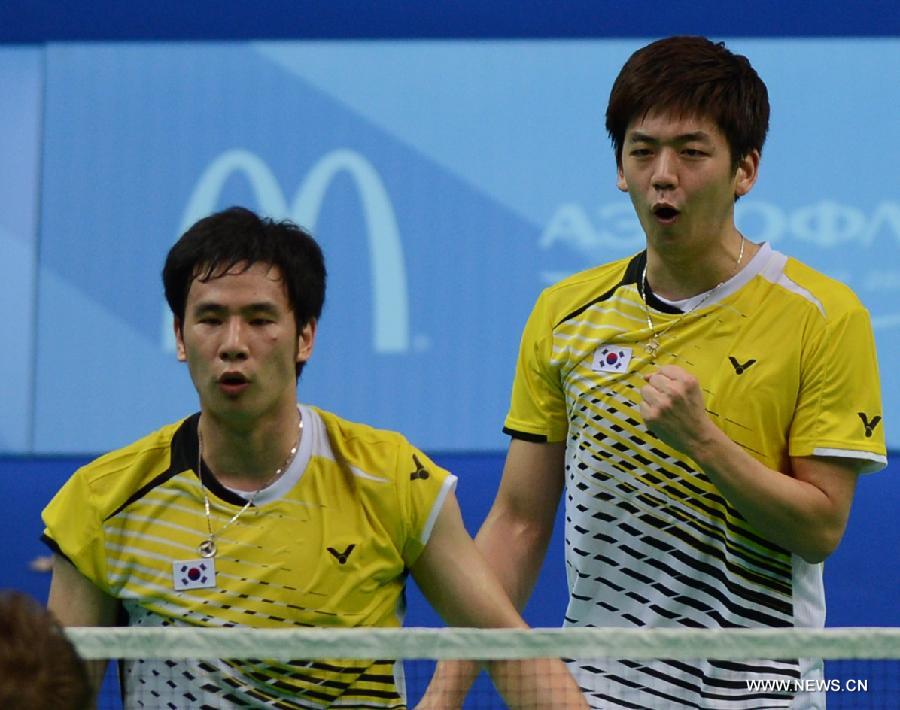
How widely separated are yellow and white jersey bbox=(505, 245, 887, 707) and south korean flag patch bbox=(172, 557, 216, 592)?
2.65 feet

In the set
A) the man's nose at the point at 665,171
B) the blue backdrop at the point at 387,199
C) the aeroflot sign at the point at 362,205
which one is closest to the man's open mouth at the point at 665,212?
the man's nose at the point at 665,171

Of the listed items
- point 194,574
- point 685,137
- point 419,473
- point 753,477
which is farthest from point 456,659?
point 685,137

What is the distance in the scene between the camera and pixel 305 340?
11.1ft

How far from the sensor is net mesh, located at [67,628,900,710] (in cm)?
287

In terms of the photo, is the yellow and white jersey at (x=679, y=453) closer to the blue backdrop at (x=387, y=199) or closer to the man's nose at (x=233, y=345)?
the man's nose at (x=233, y=345)

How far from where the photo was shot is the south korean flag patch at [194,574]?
3156 millimetres

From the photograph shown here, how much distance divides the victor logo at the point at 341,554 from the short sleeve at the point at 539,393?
645mm

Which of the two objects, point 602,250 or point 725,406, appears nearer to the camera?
point 725,406

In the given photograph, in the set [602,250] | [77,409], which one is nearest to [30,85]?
[77,409]

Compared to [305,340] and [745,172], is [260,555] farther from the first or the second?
[745,172]

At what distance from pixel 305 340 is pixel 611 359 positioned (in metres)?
0.64

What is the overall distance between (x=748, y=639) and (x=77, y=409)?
5.25 meters

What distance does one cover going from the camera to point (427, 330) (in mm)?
7512

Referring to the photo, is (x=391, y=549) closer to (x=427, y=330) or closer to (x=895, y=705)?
(x=895, y=705)
